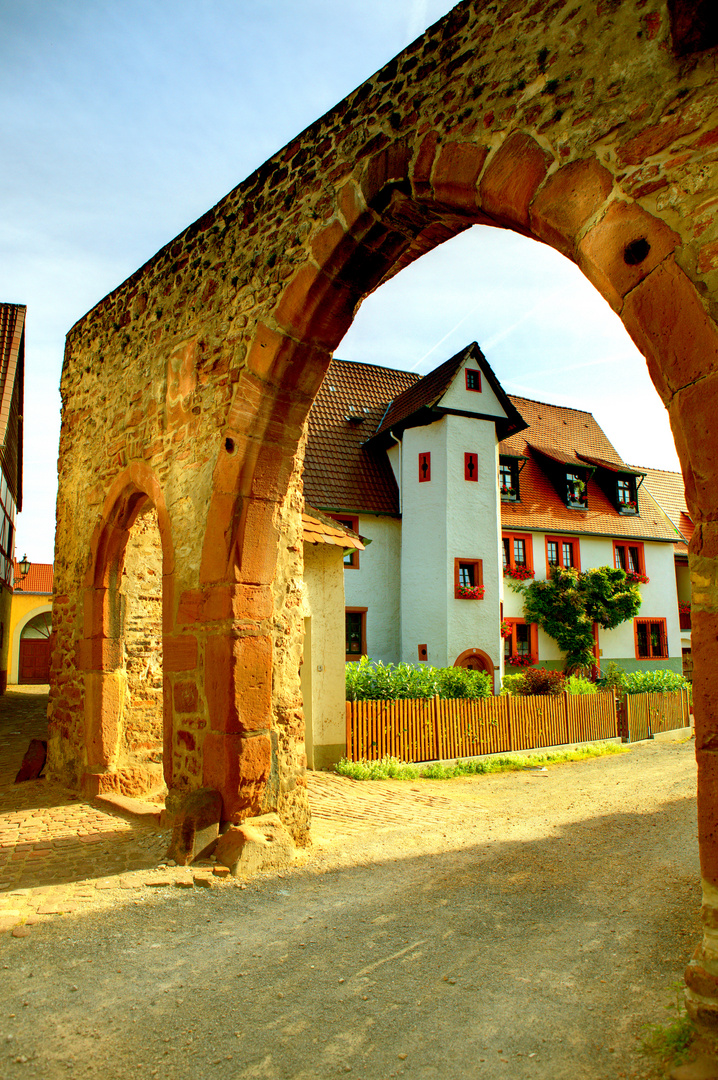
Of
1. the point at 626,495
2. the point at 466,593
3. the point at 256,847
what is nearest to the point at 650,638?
the point at 626,495

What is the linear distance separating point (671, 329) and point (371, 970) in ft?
9.77

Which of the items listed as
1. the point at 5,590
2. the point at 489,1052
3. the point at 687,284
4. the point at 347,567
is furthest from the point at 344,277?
the point at 5,590

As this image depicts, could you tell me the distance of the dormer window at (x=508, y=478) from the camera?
829 inches

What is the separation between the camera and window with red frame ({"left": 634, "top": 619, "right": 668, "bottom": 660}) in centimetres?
2211

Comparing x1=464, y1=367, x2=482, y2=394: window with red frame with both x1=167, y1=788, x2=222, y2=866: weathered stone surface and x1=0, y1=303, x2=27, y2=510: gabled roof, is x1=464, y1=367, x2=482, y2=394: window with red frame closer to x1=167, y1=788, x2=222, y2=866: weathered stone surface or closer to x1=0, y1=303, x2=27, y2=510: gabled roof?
x1=0, y1=303, x2=27, y2=510: gabled roof

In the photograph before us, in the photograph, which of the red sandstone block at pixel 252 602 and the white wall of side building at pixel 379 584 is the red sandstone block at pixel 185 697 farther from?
the white wall of side building at pixel 379 584

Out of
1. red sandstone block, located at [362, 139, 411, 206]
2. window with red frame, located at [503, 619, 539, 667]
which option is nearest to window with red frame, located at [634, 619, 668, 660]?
window with red frame, located at [503, 619, 539, 667]

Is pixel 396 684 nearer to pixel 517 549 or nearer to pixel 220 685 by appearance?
pixel 220 685

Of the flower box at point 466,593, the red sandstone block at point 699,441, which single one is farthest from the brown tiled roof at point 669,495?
the red sandstone block at point 699,441

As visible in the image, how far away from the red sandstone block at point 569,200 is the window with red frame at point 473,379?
50.1ft

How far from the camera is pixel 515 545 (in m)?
20.6

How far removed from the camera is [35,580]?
29.1m

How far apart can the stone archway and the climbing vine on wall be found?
15.0m

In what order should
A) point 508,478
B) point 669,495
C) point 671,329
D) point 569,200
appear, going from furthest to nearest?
point 669,495 < point 508,478 < point 569,200 < point 671,329
